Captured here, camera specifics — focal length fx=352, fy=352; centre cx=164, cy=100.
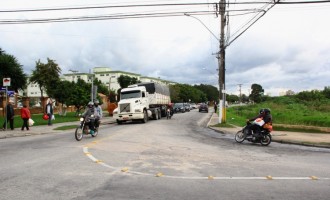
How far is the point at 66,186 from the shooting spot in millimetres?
6945

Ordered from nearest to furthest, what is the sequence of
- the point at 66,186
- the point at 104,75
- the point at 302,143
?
the point at 66,186, the point at 302,143, the point at 104,75

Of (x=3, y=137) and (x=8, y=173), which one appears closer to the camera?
(x=8, y=173)

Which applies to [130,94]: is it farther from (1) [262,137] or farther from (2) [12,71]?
(2) [12,71]

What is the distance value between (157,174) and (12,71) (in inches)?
1701

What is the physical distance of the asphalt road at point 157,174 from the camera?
658 centimetres

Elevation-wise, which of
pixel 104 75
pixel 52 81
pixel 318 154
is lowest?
pixel 318 154

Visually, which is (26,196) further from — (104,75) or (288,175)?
(104,75)

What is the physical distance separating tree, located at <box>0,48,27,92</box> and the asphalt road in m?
36.9

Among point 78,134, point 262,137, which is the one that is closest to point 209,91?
point 262,137

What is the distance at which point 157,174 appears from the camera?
829 centimetres

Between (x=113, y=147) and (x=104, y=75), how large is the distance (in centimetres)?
12914

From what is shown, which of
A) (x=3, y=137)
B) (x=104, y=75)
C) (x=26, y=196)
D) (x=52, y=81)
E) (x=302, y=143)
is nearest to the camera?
(x=26, y=196)

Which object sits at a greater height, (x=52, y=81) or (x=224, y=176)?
(x=52, y=81)

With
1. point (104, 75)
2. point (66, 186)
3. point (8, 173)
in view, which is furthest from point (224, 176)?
point (104, 75)
